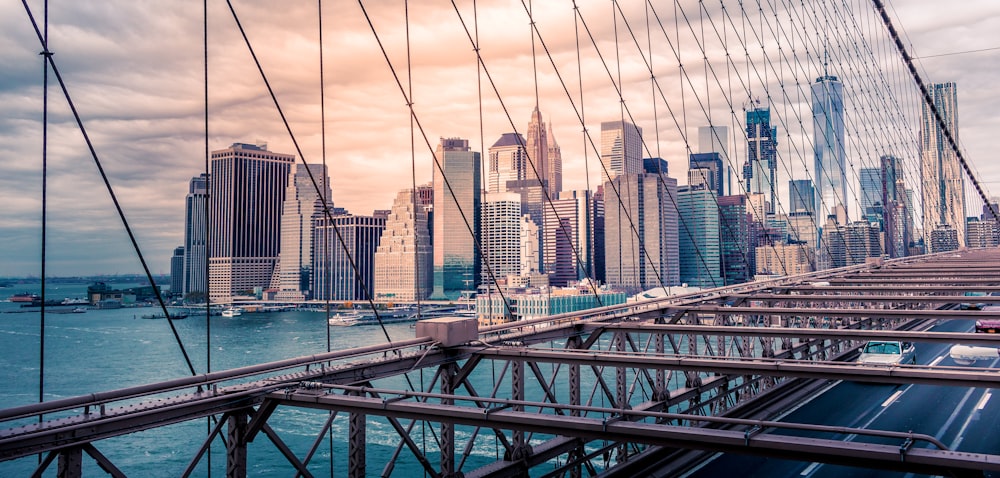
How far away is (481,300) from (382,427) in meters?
63.1

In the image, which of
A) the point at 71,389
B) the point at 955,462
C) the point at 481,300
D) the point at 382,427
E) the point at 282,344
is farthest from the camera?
the point at 481,300

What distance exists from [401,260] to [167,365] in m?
91.1

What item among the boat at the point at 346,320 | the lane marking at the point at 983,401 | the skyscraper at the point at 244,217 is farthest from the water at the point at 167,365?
the lane marking at the point at 983,401

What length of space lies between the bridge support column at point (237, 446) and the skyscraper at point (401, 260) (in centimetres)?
16349

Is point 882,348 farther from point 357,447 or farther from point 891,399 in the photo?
point 357,447

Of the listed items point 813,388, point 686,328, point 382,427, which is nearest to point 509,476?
point 686,328

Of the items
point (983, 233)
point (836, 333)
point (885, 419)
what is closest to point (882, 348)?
point (885, 419)

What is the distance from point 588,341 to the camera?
50.8 feet

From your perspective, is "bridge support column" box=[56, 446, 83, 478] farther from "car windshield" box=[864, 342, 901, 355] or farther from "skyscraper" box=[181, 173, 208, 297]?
"skyscraper" box=[181, 173, 208, 297]

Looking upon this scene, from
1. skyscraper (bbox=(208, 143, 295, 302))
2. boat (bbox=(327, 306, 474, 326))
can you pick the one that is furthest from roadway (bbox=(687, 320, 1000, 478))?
skyscraper (bbox=(208, 143, 295, 302))

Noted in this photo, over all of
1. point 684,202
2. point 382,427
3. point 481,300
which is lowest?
point 382,427

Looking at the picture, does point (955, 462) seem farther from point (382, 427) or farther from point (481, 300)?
point (481, 300)

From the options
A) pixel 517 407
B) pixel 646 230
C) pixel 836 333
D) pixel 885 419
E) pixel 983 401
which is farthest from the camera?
pixel 646 230

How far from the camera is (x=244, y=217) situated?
539ft
